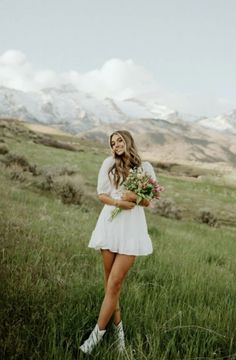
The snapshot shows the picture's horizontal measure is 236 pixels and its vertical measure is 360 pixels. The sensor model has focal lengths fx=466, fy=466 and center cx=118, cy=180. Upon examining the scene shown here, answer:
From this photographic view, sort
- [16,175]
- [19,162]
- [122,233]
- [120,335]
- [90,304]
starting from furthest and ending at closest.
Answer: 1. [19,162]
2. [16,175]
3. [90,304]
4. [122,233]
5. [120,335]

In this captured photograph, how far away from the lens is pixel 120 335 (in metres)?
3.68

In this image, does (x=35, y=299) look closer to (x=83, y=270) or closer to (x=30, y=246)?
(x=83, y=270)

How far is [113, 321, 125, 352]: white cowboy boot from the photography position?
138 inches

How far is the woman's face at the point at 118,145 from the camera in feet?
13.7

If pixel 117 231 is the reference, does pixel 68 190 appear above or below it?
below

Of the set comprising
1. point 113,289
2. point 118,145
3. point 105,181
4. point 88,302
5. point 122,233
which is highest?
point 118,145

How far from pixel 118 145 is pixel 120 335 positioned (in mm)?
1621

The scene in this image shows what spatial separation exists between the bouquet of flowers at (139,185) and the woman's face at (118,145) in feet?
0.86

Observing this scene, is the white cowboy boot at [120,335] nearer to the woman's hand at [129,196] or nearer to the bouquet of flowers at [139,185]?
the bouquet of flowers at [139,185]

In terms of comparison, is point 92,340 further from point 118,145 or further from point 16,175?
point 16,175

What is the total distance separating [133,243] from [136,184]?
1.63 feet

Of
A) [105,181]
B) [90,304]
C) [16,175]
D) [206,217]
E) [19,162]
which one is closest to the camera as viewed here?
[105,181]

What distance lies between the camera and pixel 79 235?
779 centimetres

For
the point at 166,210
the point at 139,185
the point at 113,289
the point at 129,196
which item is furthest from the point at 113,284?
the point at 166,210
